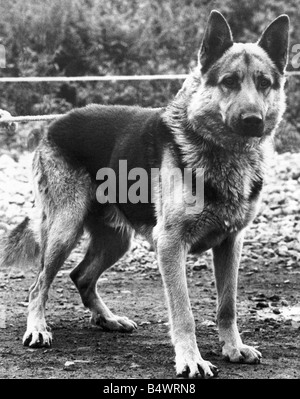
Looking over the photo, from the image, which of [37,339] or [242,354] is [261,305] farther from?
[37,339]

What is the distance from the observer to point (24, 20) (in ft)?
41.5

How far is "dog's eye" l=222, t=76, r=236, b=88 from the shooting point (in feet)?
16.5

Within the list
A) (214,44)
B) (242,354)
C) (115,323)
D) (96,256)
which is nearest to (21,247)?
(96,256)

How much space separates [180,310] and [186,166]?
34.2 inches

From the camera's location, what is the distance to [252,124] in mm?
4883

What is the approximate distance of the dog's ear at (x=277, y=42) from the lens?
529cm

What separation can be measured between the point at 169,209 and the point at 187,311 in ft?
2.01

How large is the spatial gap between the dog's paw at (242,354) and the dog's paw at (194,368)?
0.36 meters

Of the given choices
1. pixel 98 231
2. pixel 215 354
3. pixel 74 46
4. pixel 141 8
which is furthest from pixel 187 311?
pixel 141 8

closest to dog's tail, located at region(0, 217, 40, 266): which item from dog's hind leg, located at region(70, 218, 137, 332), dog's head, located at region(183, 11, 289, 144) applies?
dog's hind leg, located at region(70, 218, 137, 332)

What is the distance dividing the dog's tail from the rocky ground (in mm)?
151

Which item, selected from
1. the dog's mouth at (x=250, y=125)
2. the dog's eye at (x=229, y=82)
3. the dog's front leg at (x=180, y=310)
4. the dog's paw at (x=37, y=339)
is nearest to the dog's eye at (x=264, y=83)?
the dog's eye at (x=229, y=82)

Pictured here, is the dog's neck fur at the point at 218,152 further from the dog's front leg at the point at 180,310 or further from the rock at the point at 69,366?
the rock at the point at 69,366
